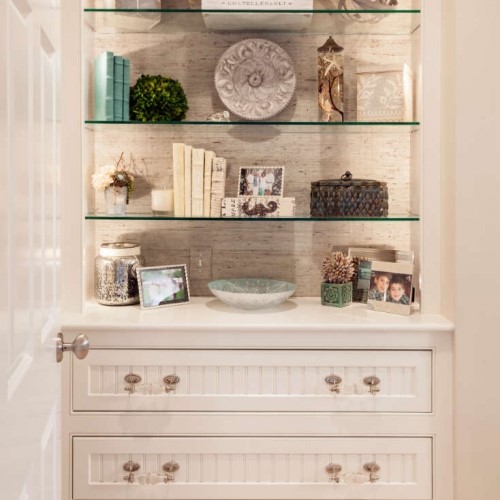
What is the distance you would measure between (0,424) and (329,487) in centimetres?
160

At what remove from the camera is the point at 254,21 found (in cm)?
256

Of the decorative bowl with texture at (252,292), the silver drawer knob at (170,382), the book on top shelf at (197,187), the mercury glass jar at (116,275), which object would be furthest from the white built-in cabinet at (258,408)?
the book on top shelf at (197,187)

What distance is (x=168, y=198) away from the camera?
101 inches

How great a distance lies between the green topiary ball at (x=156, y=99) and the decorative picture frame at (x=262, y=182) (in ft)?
1.16

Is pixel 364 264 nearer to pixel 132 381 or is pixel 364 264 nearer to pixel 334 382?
pixel 334 382

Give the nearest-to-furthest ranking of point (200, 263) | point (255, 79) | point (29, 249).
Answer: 1. point (29, 249)
2. point (255, 79)
3. point (200, 263)

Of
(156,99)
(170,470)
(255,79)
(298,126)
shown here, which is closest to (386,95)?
(298,126)

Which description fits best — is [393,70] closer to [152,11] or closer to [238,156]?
[238,156]

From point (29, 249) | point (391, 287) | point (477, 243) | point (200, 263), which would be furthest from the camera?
point (200, 263)

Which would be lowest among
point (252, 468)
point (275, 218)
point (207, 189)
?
point (252, 468)

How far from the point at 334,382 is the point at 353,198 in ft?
2.26

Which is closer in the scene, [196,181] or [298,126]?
[196,181]

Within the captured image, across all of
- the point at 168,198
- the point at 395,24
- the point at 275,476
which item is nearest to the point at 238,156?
the point at 168,198

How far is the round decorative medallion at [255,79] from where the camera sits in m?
2.64
